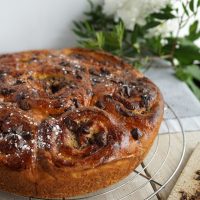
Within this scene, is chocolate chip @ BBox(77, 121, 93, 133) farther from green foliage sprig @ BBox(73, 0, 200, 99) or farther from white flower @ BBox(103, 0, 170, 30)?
white flower @ BBox(103, 0, 170, 30)

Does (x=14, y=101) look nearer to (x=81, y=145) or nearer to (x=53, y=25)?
(x=81, y=145)

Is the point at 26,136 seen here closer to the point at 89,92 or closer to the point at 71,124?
the point at 71,124

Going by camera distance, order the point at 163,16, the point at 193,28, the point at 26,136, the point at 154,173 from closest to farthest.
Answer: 1. the point at 26,136
2. the point at 154,173
3. the point at 163,16
4. the point at 193,28

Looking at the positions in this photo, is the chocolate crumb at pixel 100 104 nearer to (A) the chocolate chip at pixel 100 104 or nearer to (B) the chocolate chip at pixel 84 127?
(A) the chocolate chip at pixel 100 104

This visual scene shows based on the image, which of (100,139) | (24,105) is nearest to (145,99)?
(100,139)

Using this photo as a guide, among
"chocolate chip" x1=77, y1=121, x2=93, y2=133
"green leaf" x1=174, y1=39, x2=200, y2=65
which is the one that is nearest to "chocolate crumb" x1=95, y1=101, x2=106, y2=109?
"chocolate chip" x1=77, y1=121, x2=93, y2=133

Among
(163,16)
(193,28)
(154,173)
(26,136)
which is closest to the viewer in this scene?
(26,136)

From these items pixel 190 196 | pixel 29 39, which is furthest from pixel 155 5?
pixel 190 196
